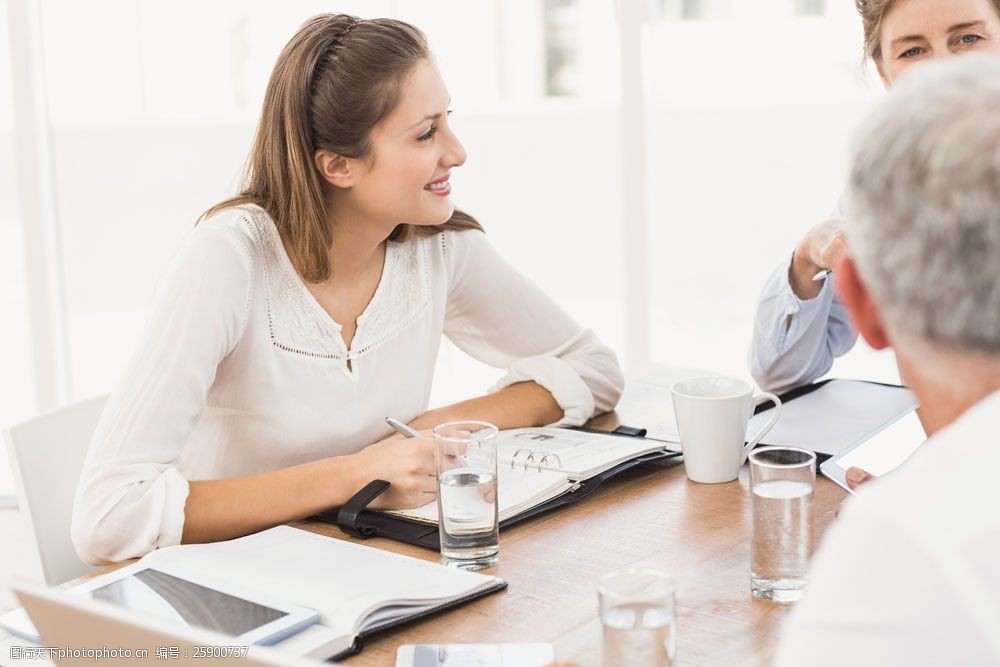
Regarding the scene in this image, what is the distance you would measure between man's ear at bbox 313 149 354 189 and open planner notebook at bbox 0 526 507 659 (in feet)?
2.13

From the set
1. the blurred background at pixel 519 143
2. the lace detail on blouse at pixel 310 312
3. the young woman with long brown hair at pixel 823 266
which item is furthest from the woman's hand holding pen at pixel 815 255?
the blurred background at pixel 519 143

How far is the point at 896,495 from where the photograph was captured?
0.76m

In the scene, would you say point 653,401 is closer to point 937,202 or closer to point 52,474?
point 52,474

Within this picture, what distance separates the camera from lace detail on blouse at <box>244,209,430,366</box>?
1.85 m

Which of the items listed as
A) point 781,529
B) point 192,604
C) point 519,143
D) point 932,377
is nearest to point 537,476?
point 781,529

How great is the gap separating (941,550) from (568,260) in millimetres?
3262

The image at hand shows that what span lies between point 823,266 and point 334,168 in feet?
2.55

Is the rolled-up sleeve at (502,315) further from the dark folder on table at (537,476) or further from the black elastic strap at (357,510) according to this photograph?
the black elastic strap at (357,510)

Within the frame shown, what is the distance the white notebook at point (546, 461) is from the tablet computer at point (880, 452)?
0.81 ft

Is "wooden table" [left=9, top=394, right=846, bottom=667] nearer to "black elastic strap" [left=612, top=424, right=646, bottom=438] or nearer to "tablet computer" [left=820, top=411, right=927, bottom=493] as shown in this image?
"tablet computer" [left=820, top=411, right=927, bottom=493]

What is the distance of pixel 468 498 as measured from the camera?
1.41 m

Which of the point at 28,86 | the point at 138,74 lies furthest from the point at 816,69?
the point at 28,86

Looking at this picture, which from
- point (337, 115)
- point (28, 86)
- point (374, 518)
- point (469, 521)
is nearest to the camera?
point (469, 521)

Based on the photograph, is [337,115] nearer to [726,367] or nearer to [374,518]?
[374,518]
